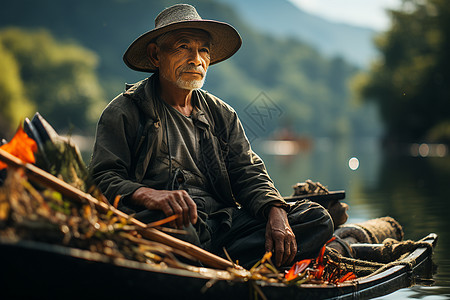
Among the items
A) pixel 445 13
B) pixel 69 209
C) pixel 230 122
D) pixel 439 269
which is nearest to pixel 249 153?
pixel 230 122

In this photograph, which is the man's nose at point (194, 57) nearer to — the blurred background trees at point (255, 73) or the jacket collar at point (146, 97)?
the jacket collar at point (146, 97)

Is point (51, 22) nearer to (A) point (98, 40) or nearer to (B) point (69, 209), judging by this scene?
(A) point (98, 40)

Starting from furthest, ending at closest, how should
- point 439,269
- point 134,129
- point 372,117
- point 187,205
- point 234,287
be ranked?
1. point 372,117
2. point 439,269
3. point 134,129
4. point 187,205
5. point 234,287

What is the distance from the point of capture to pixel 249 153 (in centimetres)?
447

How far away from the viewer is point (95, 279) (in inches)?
100

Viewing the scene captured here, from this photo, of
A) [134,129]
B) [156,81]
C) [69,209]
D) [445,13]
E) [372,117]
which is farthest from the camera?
[372,117]

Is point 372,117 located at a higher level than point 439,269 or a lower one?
higher

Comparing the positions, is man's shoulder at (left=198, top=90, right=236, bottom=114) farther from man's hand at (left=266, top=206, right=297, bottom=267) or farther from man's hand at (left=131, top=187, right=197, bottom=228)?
man's hand at (left=131, top=187, right=197, bottom=228)

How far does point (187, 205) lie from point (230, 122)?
1.26 meters

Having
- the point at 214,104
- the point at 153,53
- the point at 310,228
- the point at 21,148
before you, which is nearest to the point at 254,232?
the point at 310,228

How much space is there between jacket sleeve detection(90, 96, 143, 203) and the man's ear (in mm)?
483

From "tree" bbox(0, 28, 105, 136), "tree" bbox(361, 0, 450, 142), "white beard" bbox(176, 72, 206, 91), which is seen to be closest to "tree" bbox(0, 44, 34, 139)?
"tree" bbox(0, 28, 105, 136)

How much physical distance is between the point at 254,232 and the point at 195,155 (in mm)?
704

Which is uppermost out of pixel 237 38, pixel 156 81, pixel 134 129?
pixel 237 38
